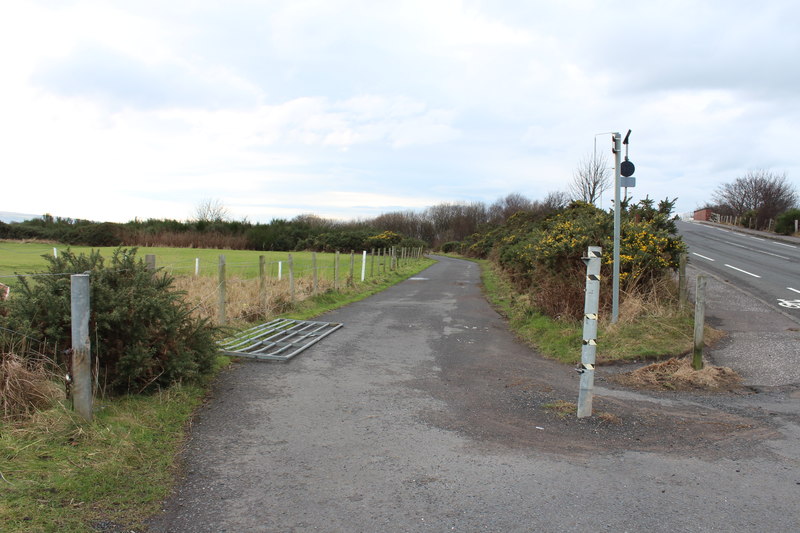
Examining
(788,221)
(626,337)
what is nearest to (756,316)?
(626,337)

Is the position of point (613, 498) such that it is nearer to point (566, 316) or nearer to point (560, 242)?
point (566, 316)

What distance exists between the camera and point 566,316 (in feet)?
35.2

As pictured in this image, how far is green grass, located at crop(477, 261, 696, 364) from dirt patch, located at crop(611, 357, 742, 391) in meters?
0.88

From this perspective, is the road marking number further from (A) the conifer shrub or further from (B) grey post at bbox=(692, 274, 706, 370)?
(A) the conifer shrub

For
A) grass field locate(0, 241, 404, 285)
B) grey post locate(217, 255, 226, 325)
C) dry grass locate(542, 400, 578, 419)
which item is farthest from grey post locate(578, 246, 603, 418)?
grey post locate(217, 255, 226, 325)

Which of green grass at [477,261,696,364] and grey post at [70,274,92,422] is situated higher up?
grey post at [70,274,92,422]

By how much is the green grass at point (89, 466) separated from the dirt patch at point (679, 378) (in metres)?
5.71

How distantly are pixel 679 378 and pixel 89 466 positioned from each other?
6.82m

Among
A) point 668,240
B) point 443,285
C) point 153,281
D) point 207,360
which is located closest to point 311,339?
point 207,360

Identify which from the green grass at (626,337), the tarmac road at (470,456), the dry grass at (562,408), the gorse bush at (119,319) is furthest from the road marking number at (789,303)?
the gorse bush at (119,319)

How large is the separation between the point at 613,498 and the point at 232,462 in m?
2.81

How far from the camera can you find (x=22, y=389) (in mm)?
4387

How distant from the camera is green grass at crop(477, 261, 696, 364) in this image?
8.64 meters

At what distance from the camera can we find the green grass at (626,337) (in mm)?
8641
